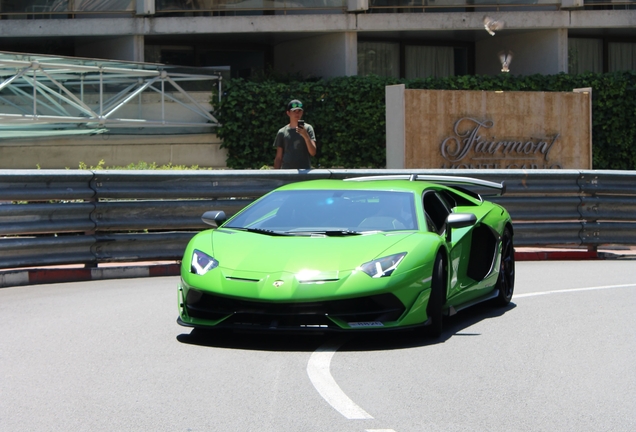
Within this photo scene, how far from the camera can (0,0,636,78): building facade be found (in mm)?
28188

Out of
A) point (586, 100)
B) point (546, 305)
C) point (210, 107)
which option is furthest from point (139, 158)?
point (546, 305)

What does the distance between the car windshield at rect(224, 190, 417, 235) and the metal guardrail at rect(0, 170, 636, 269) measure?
12.2 ft

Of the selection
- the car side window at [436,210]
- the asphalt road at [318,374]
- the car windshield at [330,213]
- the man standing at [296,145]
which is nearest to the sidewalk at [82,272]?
the asphalt road at [318,374]

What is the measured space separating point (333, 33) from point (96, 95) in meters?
7.12

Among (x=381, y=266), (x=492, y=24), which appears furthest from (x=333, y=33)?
(x=381, y=266)

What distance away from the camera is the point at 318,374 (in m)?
6.43

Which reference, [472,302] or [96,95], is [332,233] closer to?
[472,302]

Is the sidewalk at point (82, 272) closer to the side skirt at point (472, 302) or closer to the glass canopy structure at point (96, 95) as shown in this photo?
the side skirt at point (472, 302)

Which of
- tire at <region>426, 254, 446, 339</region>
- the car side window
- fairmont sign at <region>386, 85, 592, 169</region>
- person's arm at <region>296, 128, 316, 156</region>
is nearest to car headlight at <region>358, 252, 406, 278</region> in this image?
tire at <region>426, 254, 446, 339</region>

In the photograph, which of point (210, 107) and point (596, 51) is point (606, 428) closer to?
point (210, 107)

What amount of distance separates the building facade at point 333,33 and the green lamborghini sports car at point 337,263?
18468mm

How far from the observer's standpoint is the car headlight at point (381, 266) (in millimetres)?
7285

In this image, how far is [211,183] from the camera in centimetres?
1283

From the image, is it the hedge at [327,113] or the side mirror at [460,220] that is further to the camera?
the hedge at [327,113]
